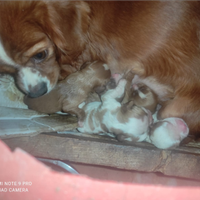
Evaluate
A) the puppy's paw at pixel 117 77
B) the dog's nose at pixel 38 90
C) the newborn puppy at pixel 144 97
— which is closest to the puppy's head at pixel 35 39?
the dog's nose at pixel 38 90

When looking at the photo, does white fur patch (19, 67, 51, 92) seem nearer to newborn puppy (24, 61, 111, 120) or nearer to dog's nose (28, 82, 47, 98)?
dog's nose (28, 82, 47, 98)

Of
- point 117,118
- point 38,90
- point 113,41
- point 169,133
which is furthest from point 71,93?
point 169,133

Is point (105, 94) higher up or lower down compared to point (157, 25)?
lower down

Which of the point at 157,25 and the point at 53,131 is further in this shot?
the point at 53,131

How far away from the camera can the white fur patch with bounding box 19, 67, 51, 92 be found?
1.54m

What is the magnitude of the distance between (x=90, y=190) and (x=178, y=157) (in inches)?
23.7

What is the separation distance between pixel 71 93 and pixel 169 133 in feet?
2.47

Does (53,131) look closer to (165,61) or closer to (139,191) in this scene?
(139,191)

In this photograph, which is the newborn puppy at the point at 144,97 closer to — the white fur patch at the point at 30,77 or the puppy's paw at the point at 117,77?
the puppy's paw at the point at 117,77

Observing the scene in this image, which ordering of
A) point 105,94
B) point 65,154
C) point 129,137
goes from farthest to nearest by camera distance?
point 105,94
point 129,137
point 65,154

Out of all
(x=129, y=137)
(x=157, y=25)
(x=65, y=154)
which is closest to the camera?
(x=157, y=25)

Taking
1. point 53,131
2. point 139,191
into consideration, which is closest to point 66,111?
point 53,131

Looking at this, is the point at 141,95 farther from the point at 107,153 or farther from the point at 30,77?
the point at 30,77

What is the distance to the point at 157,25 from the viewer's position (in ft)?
4.78
